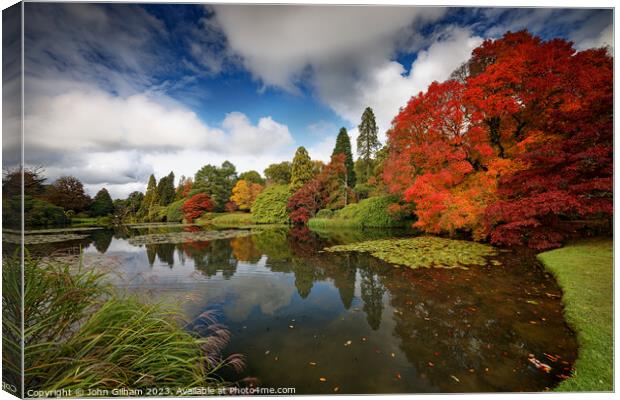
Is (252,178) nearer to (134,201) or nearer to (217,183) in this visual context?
(217,183)

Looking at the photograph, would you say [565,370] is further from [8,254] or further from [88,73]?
[88,73]

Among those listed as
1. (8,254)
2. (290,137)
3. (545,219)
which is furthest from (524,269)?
(8,254)

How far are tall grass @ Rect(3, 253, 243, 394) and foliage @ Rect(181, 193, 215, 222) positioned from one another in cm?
1264

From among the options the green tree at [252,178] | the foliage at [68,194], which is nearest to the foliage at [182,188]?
the foliage at [68,194]

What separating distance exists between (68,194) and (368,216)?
12342 millimetres

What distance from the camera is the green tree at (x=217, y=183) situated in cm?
1412

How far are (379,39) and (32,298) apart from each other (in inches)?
183

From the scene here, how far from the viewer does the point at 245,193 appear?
18031 mm

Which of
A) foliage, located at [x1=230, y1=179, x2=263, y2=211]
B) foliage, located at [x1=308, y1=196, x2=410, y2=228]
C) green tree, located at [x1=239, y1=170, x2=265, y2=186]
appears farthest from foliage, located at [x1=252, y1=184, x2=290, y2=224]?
foliage, located at [x1=308, y1=196, x2=410, y2=228]

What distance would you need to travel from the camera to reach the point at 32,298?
1.77 metres

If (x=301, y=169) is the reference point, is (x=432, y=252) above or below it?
below

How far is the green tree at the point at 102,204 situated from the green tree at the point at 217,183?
9212 mm

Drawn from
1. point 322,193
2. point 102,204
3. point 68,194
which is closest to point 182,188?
point 102,204

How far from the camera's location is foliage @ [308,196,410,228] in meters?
12.7
